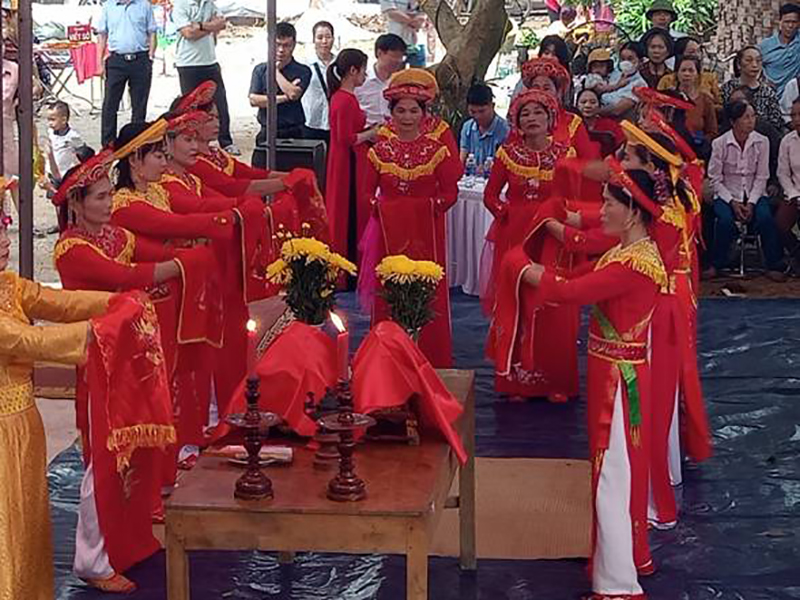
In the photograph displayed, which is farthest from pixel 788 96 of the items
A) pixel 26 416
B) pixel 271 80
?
pixel 26 416

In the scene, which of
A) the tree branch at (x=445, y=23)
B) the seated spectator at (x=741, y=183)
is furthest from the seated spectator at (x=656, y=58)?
the tree branch at (x=445, y=23)

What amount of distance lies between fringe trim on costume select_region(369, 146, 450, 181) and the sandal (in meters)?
2.87

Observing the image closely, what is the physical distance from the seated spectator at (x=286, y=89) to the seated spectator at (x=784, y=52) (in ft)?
11.5

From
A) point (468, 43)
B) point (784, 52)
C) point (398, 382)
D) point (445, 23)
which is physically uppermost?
point (445, 23)

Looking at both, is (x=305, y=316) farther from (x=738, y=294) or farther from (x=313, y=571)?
(x=738, y=294)

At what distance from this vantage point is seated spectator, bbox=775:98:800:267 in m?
9.43

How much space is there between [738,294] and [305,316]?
555 cm

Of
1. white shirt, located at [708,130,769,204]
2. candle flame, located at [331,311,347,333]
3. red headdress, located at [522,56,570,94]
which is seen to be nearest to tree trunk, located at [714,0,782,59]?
white shirt, located at [708,130,769,204]

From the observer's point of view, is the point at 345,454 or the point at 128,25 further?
the point at 128,25

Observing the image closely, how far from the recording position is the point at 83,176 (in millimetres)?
4500

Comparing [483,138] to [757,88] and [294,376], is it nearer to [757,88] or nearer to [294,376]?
[757,88]

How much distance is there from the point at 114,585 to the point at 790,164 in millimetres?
6261

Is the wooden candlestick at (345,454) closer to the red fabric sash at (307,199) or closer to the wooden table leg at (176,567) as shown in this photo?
the wooden table leg at (176,567)

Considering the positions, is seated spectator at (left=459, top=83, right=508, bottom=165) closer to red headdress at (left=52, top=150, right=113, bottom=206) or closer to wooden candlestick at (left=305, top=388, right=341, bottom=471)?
red headdress at (left=52, top=150, right=113, bottom=206)
